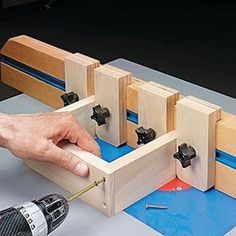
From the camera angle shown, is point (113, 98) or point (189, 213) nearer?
point (189, 213)

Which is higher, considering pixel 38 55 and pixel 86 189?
pixel 38 55

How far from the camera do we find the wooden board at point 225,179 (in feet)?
3.24

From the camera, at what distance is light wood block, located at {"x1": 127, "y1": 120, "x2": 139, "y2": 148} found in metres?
1.14

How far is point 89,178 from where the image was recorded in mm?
966

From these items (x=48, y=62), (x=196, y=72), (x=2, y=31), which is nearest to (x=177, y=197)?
(x=48, y=62)

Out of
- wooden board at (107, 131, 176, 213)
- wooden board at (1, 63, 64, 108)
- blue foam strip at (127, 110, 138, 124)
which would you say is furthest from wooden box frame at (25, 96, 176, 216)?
wooden board at (1, 63, 64, 108)

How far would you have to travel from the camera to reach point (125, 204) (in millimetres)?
970

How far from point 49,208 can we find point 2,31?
295cm

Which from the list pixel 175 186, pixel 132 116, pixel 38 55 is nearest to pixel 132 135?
pixel 132 116

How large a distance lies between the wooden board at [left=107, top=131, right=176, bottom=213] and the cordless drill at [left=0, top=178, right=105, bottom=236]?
0.10m

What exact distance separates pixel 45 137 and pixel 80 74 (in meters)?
0.23

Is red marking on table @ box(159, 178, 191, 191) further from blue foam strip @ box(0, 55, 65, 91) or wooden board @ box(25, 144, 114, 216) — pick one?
blue foam strip @ box(0, 55, 65, 91)

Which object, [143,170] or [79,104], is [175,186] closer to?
[143,170]

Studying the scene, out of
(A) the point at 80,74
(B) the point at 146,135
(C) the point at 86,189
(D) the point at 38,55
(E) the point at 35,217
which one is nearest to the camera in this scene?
(E) the point at 35,217
